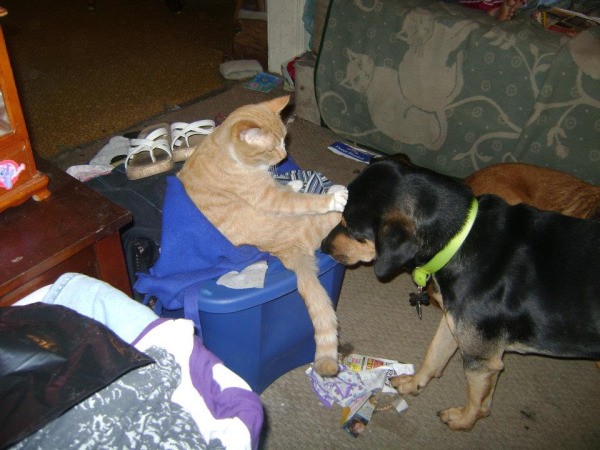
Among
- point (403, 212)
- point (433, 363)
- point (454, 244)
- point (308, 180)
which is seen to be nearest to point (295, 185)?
point (308, 180)

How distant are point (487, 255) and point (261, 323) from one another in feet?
2.45

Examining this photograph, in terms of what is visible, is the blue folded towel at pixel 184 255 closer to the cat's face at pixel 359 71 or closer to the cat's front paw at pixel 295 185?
the cat's front paw at pixel 295 185

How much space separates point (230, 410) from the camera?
925mm

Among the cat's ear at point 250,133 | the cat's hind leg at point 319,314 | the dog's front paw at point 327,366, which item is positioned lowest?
the dog's front paw at point 327,366

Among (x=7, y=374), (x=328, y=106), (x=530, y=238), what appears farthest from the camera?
(x=328, y=106)

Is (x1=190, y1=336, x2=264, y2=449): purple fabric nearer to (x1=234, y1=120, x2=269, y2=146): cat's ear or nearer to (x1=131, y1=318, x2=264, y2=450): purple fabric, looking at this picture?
(x1=131, y1=318, x2=264, y2=450): purple fabric

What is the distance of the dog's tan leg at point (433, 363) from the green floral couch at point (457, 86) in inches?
47.3

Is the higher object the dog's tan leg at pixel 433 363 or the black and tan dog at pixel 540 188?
the black and tan dog at pixel 540 188

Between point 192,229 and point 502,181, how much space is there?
138 cm

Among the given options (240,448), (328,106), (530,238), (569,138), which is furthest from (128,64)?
(240,448)

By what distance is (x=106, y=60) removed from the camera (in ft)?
13.3

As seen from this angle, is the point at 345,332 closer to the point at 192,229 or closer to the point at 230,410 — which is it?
the point at 192,229

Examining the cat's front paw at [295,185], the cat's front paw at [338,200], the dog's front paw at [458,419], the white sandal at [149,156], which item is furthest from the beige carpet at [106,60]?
the dog's front paw at [458,419]

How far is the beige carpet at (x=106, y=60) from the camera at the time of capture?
330 cm
